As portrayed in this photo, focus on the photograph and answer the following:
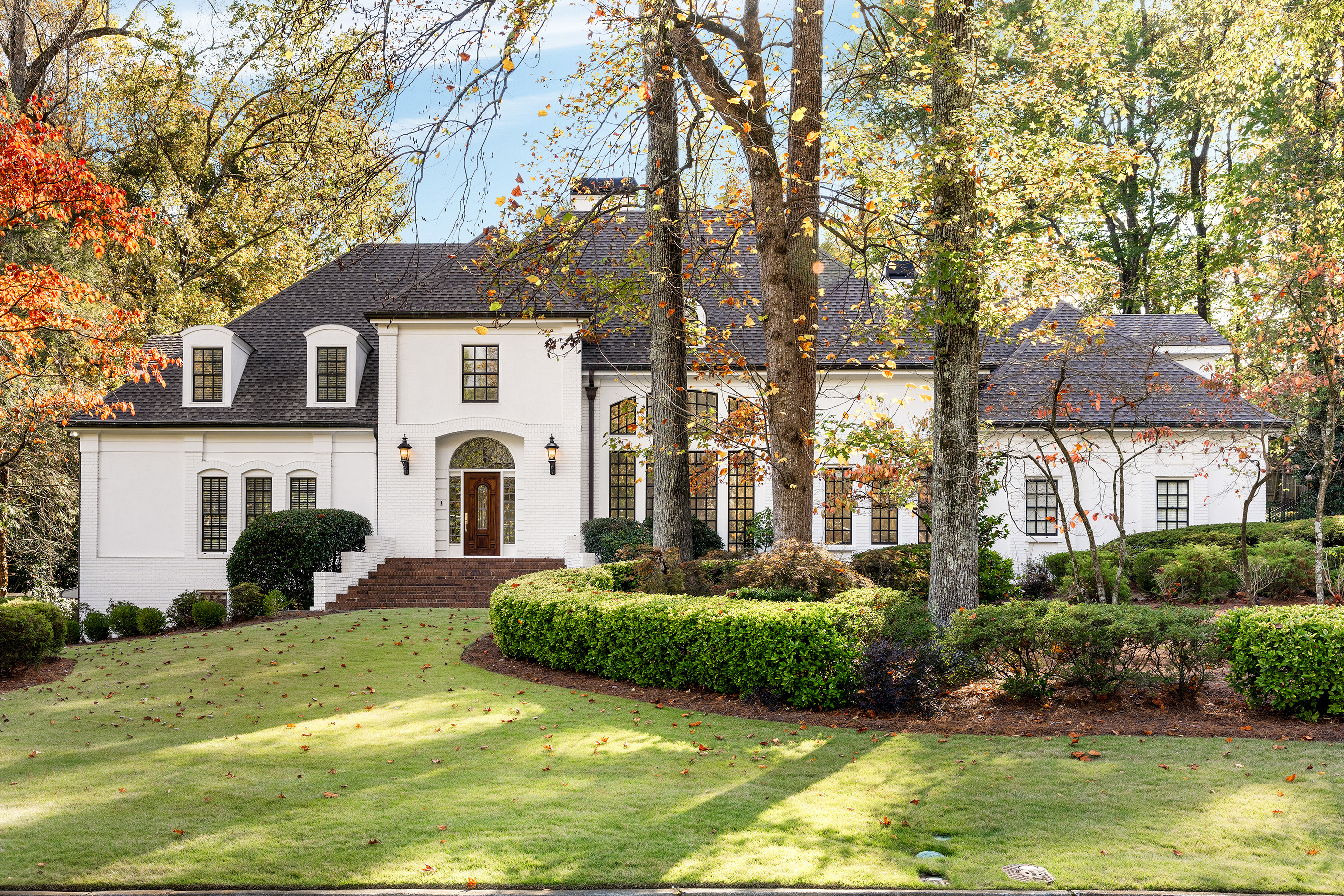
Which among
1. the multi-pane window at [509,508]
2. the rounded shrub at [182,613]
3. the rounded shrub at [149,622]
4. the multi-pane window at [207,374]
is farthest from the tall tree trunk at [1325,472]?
the multi-pane window at [207,374]

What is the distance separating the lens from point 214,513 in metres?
21.7

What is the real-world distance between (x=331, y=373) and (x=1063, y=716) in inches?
744

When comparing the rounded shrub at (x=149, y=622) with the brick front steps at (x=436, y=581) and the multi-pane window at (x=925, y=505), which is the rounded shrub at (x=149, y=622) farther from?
the multi-pane window at (x=925, y=505)

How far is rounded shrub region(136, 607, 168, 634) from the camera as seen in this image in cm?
1507

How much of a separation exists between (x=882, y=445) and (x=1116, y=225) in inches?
943

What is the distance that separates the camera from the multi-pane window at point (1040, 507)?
69.2ft

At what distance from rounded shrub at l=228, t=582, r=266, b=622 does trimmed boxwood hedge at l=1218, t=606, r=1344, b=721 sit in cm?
1480

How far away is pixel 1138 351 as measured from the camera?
21.3 meters

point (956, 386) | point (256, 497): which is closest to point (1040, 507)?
point (956, 386)

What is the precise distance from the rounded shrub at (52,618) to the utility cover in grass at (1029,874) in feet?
38.6

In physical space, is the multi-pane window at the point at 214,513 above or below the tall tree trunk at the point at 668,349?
below

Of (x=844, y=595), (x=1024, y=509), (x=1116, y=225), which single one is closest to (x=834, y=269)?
(x=1024, y=509)

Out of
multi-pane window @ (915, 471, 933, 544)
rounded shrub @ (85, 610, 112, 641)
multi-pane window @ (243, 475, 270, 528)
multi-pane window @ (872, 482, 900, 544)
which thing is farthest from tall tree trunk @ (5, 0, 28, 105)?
multi-pane window @ (872, 482, 900, 544)

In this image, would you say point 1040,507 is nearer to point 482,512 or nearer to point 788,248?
point 788,248
